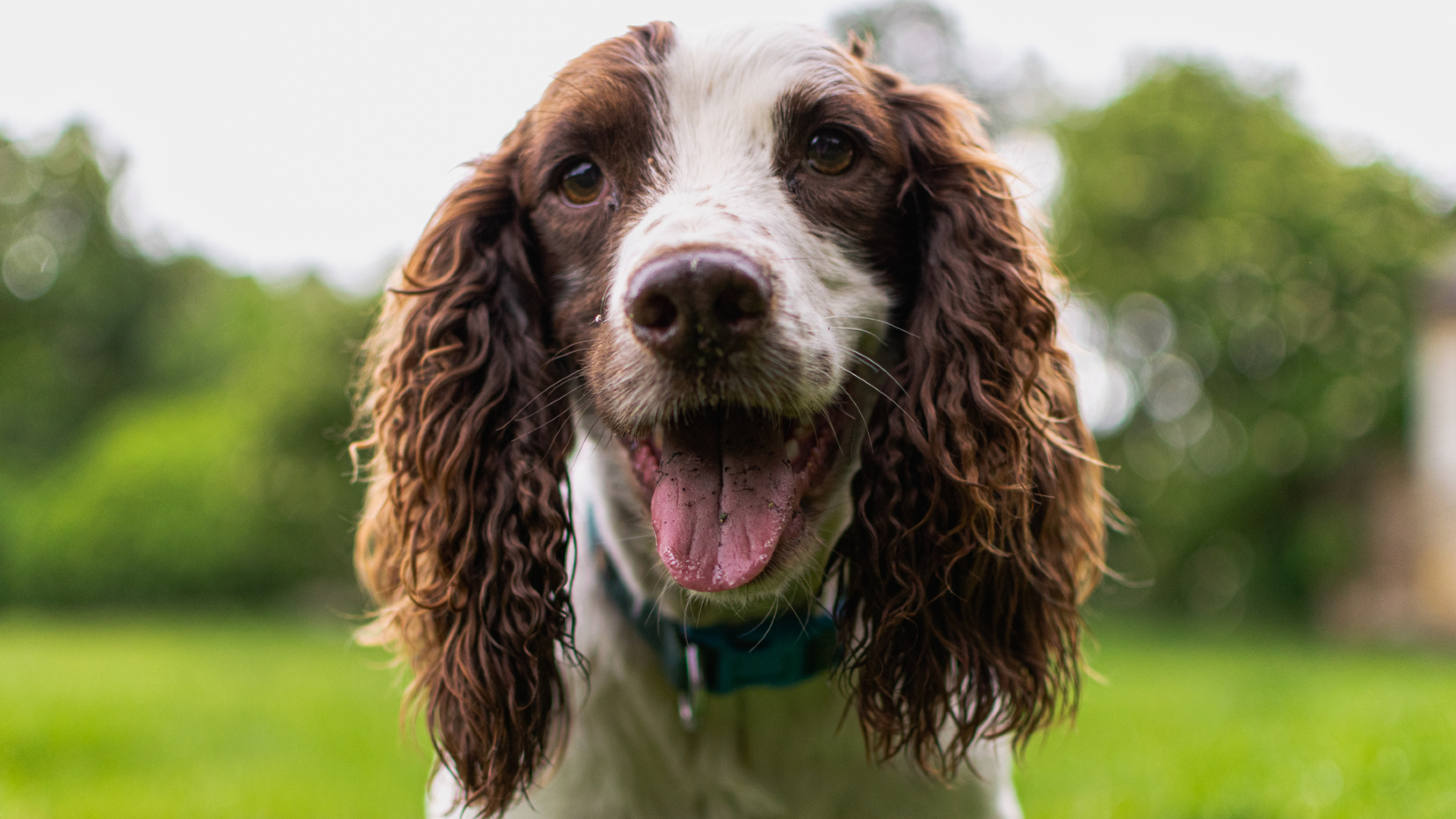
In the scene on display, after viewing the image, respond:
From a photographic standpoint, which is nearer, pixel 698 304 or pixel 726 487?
pixel 698 304

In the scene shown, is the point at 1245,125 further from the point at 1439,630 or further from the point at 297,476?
the point at 297,476

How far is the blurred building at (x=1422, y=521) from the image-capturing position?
19.1 meters

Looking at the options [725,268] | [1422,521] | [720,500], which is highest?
[725,268]

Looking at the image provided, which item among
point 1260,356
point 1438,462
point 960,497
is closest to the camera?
point 960,497

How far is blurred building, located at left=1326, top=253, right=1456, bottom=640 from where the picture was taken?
62.6 feet

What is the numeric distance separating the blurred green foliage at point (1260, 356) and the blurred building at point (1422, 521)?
0.98 ft

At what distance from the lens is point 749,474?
86.7 inches

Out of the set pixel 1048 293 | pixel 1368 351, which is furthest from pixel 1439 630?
pixel 1048 293

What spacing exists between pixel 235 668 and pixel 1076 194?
17.3 m

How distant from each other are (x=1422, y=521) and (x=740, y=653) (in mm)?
20650

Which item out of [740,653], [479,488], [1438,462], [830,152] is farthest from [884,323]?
[1438,462]

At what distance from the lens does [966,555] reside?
2387 millimetres

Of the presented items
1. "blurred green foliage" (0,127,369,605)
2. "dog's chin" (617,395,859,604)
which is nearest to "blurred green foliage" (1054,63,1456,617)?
"blurred green foliage" (0,127,369,605)

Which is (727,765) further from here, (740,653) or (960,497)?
(960,497)
